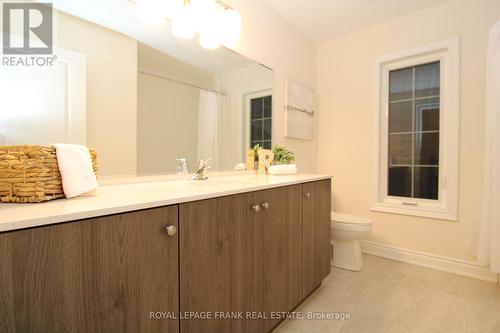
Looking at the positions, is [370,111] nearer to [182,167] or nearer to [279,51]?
[279,51]

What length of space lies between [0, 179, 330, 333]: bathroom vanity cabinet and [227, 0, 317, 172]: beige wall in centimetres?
115

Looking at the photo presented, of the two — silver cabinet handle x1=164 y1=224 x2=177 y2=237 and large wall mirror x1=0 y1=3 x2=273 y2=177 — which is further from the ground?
large wall mirror x1=0 y1=3 x2=273 y2=177

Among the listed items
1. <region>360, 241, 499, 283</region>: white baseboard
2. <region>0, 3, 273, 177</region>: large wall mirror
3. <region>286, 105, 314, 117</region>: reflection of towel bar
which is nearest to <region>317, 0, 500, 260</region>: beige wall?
<region>360, 241, 499, 283</region>: white baseboard

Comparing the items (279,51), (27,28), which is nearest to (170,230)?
(27,28)

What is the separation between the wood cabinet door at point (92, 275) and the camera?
0.49 meters

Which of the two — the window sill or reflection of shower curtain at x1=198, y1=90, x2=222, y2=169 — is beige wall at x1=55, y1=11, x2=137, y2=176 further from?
the window sill

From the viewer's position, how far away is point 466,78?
2.00m

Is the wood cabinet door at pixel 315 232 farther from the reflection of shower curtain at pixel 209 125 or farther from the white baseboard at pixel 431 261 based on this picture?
the white baseboard at pixel 431 261

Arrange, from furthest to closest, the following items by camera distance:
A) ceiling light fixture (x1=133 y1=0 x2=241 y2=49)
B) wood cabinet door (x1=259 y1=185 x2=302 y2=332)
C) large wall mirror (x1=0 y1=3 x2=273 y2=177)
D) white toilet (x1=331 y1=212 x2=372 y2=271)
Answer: white toilet (x1=331 y1=212 x2=372 y2=271)
ceiling light fixture (x1=133 y1=0 x2=241 y2=49)
wood cabinet door (x1=259 y1=185 x2=302 y2=332)
large wall mirror (x1=0 y1=3 x2=273 y2=177)

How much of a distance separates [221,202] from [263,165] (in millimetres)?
1015

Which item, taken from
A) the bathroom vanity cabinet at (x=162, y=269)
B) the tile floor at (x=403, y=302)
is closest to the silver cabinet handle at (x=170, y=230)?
the bathroom vanity cabinet at (x=162, y=269)

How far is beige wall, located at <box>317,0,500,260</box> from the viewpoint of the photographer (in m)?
1.96

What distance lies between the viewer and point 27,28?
2.94ft

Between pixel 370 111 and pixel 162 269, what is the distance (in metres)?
2.49
